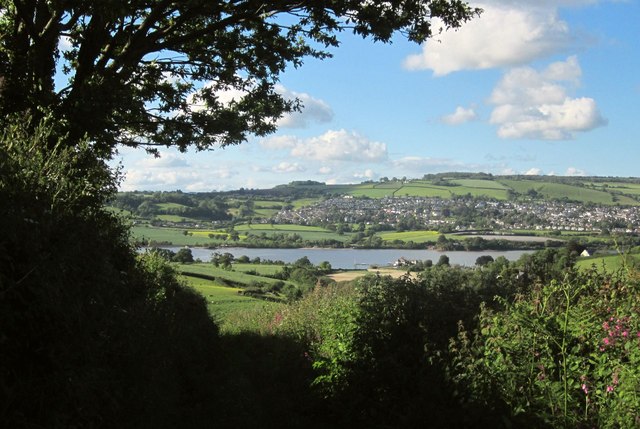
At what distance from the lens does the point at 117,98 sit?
887cm

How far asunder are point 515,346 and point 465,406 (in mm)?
876

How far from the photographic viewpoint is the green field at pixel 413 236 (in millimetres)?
51787

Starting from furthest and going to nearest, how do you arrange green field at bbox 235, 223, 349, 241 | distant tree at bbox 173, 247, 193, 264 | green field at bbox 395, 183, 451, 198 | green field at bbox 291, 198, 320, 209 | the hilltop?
green field at bbox 291, 198, 320, 209, green field at bbox 395, 183, 451, 198, green field at bbox 235, 223, 349, 241, the hilltop, distant tree at bbox 173, 247, 193, 264

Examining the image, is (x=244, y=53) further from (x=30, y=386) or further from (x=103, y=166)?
(x=30, y=386)

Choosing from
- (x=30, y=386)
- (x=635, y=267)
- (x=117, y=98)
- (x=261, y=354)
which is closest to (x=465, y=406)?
(x=635, y=267)

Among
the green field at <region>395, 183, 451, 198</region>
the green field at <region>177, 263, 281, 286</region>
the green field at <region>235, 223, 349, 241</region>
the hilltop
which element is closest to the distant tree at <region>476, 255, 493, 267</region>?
the hilltop

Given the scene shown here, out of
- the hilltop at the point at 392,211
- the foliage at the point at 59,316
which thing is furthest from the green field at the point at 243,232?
the foliage at the point at 59,316

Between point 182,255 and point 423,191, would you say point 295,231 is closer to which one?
point 423,191

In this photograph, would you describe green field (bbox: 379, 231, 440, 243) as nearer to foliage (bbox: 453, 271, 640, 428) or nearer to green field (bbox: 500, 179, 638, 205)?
green field (bbox: 500, 179, 638, 205)

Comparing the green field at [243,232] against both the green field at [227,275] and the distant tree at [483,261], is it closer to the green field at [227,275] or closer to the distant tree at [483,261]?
the green field at [227,275]

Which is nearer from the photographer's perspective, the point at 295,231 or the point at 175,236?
the point at 175,236

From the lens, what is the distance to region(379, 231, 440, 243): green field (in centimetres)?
5179

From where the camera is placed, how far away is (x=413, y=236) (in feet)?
187

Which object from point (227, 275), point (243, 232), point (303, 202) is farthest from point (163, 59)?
point (303, 202)
